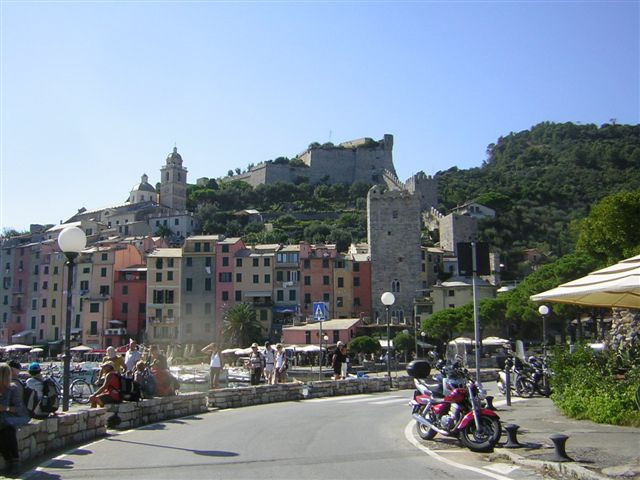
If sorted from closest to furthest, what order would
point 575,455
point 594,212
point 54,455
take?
point 575,455 < point 54,455 < point 594,212

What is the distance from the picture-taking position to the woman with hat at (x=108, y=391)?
11.6 m

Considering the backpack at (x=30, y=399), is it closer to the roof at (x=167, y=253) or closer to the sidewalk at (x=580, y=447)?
the sidewalk at (x=580, y=447)

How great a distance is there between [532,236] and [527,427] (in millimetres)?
94065

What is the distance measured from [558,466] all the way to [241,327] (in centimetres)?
5299

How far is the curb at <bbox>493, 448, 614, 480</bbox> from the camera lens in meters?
7.06

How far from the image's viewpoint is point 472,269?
12.6 meters

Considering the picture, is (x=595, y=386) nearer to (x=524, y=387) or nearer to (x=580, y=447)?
(x=580, y=447)

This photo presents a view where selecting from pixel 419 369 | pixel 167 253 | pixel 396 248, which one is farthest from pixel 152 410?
pixel 396 248

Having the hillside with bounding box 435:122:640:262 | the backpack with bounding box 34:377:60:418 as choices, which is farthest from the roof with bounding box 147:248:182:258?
Answer: the backpack with bounding box 34:377:60:418

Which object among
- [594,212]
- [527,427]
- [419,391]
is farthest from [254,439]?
[594,212]

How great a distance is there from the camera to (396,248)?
227ft

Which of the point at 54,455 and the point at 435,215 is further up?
the point at 435,215

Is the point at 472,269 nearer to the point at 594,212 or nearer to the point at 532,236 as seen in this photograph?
the point at 594,212

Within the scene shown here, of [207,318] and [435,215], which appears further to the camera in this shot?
[435,215]
